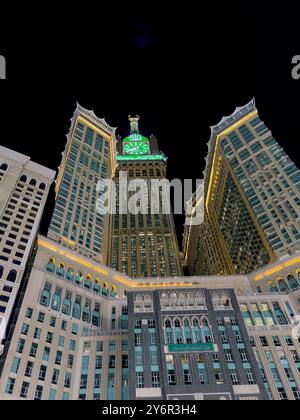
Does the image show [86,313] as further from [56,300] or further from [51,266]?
[51,266]

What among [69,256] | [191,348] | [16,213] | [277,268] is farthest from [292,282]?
[16,213]

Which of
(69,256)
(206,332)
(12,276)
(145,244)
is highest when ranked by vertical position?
(145,244)

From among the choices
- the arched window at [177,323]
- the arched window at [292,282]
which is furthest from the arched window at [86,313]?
the arched window at [292,282]

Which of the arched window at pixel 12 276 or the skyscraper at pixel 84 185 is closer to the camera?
the arched window at pixel 12 276

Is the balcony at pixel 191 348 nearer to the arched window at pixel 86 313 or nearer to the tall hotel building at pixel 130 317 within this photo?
the tall hotel building at pixel 130 317

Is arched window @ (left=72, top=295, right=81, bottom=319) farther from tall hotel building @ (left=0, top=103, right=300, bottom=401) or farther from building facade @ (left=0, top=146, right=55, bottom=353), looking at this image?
building facade @ (left=0, top=146, right=55, bottom=353)

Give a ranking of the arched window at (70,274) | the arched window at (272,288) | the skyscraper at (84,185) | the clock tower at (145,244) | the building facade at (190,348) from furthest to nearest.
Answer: the clock tower at (145,244)
the skyscraper at (84,185)
the arched window at (272,288)
the arched window at (70,274)
the building facade at (190,348)
